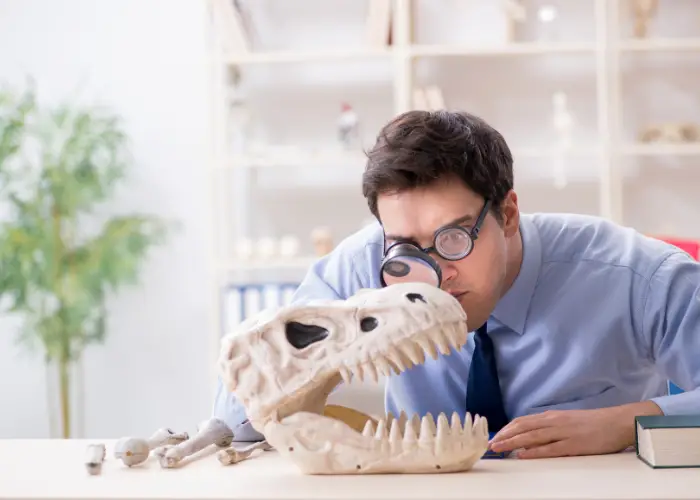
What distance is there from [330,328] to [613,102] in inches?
109

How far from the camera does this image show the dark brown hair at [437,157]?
140 centimetres

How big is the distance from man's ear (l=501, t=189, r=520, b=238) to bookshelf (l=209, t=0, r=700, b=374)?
2.04m

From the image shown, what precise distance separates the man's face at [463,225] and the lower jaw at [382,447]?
343 mm

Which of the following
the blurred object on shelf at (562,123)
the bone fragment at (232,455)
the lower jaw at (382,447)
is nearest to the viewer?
the lower jaw at (382,447)

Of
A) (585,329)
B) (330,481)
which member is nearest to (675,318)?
(585,329)

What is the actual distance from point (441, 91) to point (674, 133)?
969mm

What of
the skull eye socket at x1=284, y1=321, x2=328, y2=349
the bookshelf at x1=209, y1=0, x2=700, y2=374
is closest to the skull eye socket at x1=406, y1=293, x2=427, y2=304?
the skull eye socket at x1=284, y1=321, x2=328, y2=349

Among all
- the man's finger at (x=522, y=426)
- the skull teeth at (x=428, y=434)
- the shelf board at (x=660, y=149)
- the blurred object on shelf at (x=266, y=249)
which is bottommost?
the man's finger at (x=522, y=426)

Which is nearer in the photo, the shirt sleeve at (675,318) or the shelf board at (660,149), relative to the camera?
the shirt sleeve at (675,318)

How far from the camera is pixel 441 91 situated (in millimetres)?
3910

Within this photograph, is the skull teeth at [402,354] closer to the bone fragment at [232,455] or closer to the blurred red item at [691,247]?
the bone fragment at [232,455]

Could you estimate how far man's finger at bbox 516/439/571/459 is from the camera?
3.99ft

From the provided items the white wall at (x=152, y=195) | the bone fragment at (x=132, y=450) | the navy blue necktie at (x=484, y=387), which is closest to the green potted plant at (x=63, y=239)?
the white wall at (x=152, y=195)

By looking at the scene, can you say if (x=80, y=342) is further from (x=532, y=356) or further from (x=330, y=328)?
(x=330, y=328)
